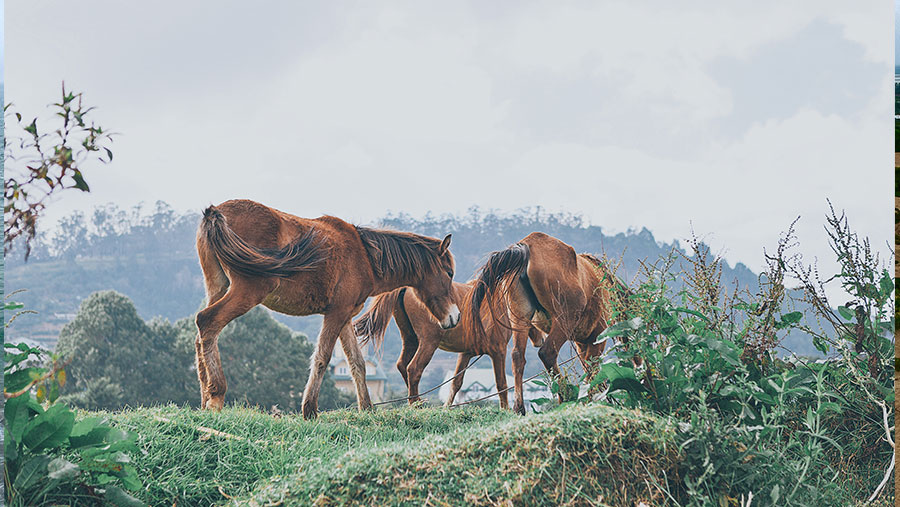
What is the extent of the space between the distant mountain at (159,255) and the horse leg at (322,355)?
66 cm

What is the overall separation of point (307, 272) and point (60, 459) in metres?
1.72

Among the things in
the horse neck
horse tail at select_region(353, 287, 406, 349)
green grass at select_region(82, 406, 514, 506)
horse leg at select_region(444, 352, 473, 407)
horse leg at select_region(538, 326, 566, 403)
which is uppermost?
the horse neck

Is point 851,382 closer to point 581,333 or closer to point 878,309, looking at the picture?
point 878,309

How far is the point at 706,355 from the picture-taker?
9.96 ft

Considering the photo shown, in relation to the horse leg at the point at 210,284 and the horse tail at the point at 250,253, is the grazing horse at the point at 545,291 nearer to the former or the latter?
the horse tail at the point at 250,253

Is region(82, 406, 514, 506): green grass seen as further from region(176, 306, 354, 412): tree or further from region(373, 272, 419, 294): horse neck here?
region(176, 306, 354, 412): tree

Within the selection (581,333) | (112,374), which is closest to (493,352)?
(581,333)

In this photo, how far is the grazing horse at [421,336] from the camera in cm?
482

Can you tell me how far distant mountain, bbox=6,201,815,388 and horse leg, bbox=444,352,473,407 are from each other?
324 mm

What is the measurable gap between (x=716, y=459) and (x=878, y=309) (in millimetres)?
1473

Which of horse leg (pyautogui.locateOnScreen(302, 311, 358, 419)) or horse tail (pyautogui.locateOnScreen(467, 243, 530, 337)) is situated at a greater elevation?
horse tail (pyautogui.locateOnScreen(467, 243, 530, 337))

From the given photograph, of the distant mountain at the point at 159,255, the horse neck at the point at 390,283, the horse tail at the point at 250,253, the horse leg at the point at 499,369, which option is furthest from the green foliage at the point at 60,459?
the horse leg at the point at 499,369

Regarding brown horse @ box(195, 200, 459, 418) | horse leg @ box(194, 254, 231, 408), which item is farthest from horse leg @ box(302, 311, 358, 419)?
horse leg @ box(194, 254, 231, 408)

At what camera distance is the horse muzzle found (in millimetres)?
4480
